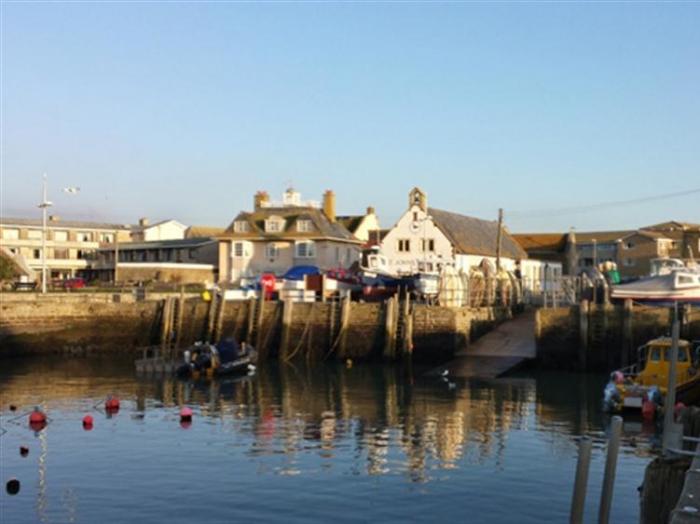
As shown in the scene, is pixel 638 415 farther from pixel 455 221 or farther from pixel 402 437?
pixel 455 221

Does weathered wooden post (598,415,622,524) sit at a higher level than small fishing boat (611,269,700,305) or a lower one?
lower

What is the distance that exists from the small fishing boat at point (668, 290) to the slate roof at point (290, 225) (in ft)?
104

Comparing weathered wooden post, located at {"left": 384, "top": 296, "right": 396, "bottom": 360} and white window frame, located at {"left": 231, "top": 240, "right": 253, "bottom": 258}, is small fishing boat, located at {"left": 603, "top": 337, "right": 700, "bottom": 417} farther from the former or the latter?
white window frame, located at {"left": 231, "top": 240, "right": 253, "bottom": 258}

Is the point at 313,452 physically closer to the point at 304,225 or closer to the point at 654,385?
the point at 654,385

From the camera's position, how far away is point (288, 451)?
93.4 ft

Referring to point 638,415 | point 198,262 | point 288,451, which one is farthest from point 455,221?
point 288,451

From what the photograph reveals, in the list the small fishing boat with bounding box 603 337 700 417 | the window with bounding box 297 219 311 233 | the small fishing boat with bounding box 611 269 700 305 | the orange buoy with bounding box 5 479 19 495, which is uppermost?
the window with bounding box 297 219 311 233

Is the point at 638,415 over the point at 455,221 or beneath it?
beneath

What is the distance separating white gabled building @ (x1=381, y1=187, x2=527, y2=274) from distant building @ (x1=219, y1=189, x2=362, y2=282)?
5.00 metres

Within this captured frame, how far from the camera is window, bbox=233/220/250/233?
81.6m

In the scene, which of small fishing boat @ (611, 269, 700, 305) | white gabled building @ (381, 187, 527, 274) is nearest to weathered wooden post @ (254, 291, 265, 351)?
white gabled building @ (381, 187, 527, 274)

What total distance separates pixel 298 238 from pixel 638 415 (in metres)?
48.6

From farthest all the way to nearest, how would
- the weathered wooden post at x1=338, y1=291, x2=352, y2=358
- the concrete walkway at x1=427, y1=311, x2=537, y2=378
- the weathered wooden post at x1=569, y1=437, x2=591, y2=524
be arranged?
1. the weathered wooden post at x1=338, y1=291, x2=352, y2=358
2. the concrete walkway at x1=427, y1=311, x2=537, y2=378
3. the weathered wooden post at x1=569, y1=437, x2=591, y2=524

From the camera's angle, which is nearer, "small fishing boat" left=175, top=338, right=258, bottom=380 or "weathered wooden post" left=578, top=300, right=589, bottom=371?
"weathered wooden post" left=578, top=300, right=589, bottom=371
